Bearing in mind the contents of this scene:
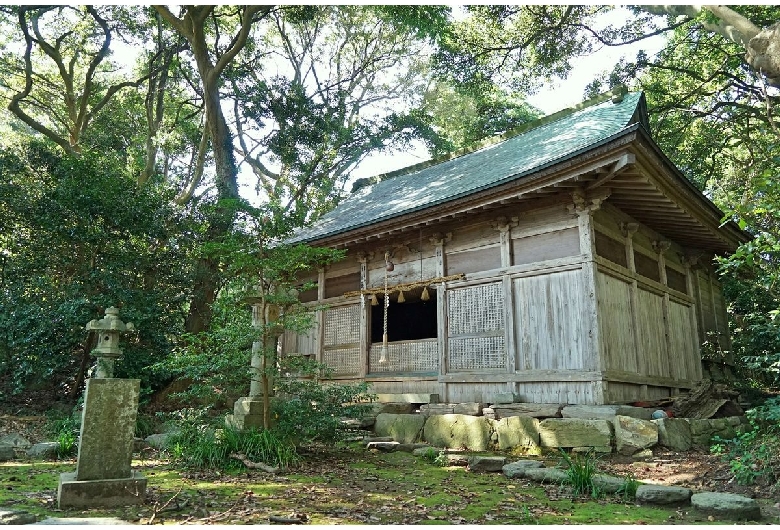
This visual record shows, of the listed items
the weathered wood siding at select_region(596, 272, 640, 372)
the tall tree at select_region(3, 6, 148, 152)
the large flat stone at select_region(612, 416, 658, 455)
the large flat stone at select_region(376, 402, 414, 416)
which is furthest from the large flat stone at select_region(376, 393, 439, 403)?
the tall tree at select_region(3, 6, 148, 152)

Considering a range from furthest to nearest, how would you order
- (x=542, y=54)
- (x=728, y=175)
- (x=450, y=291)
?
(x=728, y=175)
(x=542, y=54)
(x=450, y=291)

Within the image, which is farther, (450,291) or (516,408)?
(450,291)

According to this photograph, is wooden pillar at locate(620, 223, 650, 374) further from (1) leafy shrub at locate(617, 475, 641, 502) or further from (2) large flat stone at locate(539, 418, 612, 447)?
(1) leafy shrub at locate(617, 475, 641, 502)

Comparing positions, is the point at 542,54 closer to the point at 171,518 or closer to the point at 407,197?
the point at 407,197

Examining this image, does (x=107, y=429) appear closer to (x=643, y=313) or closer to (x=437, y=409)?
(x=437, y=409)

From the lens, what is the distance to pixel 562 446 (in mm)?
8375

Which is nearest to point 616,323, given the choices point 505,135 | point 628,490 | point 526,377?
point 526,377

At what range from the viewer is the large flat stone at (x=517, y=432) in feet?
28.4

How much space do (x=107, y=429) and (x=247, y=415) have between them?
289 centimetres

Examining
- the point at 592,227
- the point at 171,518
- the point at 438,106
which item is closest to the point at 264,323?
the point at 171,518

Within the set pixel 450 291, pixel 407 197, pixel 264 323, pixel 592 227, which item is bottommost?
pixel 264 323

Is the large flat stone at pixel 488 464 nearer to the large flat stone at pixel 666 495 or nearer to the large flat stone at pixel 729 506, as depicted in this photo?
the large flat stone at pixel 666 495

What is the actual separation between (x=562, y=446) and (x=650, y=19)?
14327 millimetres

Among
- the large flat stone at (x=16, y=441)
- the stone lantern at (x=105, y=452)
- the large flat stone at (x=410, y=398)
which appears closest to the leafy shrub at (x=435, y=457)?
the large flat stone at (x=410, y=398)
